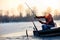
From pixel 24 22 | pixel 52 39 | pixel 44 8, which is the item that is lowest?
pixel 52 39

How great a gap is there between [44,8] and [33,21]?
0.72 feet

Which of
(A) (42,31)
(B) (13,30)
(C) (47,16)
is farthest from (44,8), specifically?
(B) (13,30)

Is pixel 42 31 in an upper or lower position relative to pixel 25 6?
lower

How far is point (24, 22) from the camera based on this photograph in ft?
8.27

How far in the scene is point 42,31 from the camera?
244 cm

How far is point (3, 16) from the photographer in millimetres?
2568

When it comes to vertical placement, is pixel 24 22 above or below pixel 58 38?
above

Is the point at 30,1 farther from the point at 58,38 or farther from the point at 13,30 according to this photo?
the point at 58,38

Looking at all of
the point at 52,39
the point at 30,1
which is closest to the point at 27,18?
the point at 30,1

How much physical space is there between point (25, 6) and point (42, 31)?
390 mm

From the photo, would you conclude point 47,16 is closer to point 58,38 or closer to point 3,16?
point 58,38

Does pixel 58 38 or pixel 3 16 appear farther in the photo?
pixel 3 16

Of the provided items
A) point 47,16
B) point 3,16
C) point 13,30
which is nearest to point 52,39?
point 47,16

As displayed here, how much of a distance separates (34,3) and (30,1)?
58 millimetres
